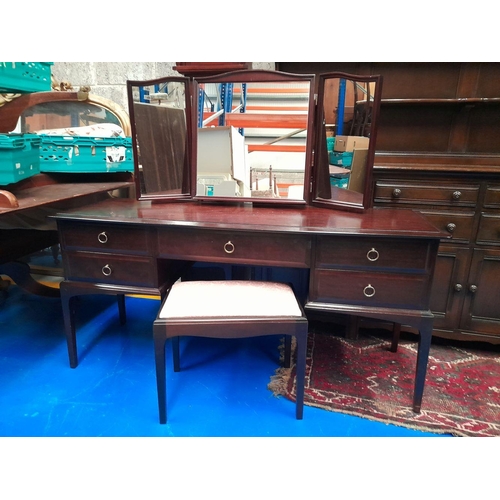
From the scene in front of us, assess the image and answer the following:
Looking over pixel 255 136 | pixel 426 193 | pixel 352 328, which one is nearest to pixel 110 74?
pixel 255 136

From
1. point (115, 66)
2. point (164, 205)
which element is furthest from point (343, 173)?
point (115, 66)

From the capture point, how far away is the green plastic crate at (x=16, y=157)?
1.57 m

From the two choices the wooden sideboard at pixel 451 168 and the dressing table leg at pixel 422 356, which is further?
the wooden sideboard at pixel 451 168

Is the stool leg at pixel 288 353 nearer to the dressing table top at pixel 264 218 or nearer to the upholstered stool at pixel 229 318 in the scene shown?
the upholstered stool at pixel 229 318

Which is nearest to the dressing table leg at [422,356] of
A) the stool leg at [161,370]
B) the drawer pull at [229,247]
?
the drawer pull at [229,247]

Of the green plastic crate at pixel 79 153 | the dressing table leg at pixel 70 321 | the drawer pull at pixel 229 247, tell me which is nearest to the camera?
the drawer pull at pixel 229 247

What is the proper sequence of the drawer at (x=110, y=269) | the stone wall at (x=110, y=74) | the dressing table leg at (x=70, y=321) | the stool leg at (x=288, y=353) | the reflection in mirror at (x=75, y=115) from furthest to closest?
1. the stone wall at (x=110, y=74)
2. the reflection in mirror at (x=75, y=115)
3. the stool leg at (x=288, y=353)
4. the dressing table leg at (x=70, y=321)
5. the drawer at (x=110, y=269)

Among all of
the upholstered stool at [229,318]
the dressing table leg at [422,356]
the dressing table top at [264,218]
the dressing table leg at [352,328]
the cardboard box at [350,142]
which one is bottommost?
the dressing table leg at [352,328]

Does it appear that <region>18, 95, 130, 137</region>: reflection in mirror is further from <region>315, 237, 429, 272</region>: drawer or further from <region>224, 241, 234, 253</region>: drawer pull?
<region>315, 237, 429, 272</region>: drawer

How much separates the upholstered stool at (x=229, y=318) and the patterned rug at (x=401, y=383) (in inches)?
10.7

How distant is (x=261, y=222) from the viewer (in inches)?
55.8

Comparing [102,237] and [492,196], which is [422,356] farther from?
[102,237]

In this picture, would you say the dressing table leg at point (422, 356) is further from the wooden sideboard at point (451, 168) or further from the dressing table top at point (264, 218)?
the wooden sideboard at point (451, 168)

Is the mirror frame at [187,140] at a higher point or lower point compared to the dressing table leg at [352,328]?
higher
